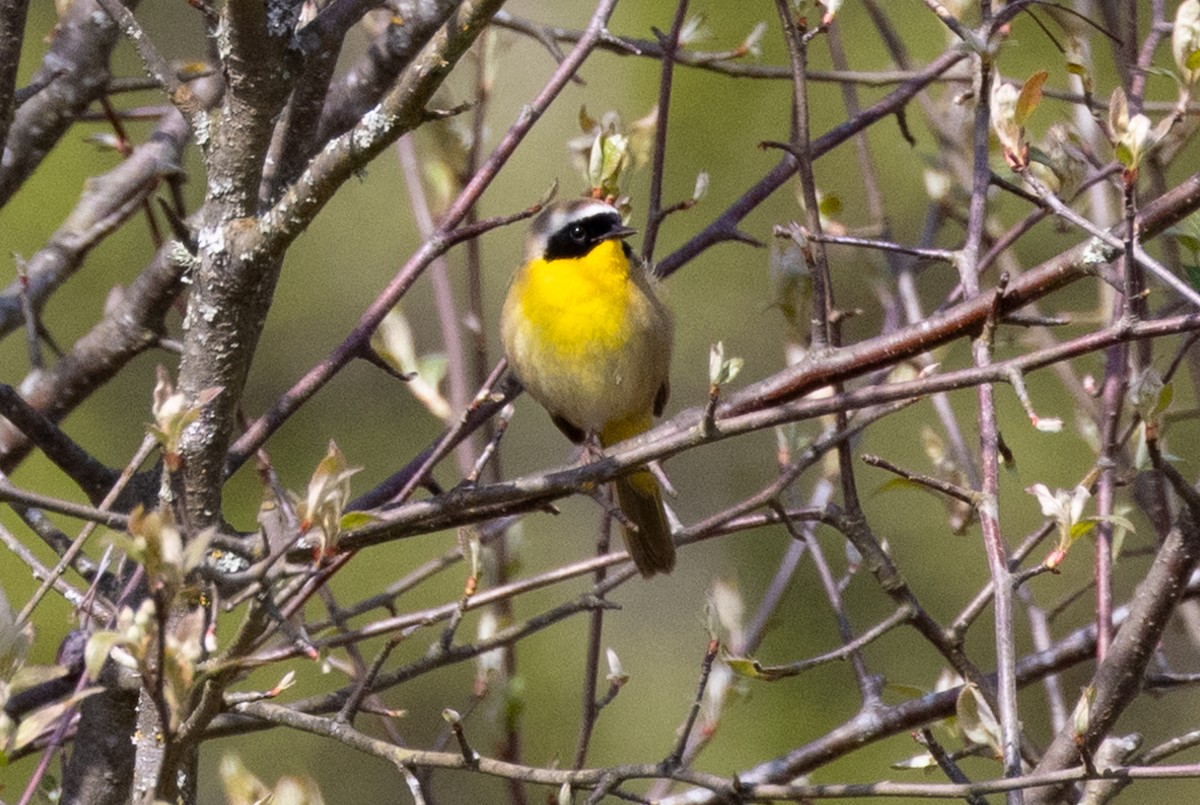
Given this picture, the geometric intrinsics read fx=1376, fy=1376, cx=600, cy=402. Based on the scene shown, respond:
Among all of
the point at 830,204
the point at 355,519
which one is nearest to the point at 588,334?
the point at 830,204

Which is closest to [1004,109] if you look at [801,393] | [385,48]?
[801,393]

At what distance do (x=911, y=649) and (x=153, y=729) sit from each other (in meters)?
3.83

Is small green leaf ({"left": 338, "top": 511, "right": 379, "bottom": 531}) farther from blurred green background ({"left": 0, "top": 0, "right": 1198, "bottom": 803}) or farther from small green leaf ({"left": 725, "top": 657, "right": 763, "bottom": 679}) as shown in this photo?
blurred green background ({"left": 0, "top": 0, "right": 1198, "bottom": 803})

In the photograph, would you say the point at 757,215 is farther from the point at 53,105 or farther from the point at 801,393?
the point at 801,393

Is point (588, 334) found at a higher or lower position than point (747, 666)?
higher

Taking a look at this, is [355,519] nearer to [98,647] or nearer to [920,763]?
[98,647]

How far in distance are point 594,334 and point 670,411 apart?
3.09 metres

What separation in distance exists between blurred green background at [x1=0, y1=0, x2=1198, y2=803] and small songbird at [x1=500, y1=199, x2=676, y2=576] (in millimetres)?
1585

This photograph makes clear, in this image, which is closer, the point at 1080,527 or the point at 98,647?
the point at 98,647

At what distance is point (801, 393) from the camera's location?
163 centimetres

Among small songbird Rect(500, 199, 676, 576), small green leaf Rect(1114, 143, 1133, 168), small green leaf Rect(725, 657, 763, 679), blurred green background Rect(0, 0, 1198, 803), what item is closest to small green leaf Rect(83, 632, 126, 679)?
small green leaf Rect(725, 657, 763, 679)

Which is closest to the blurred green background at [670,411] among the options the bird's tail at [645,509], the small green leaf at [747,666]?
the bird's tail at [645,509]

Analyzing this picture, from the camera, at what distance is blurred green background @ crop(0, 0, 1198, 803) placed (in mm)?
4660

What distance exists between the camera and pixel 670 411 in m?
5.89
